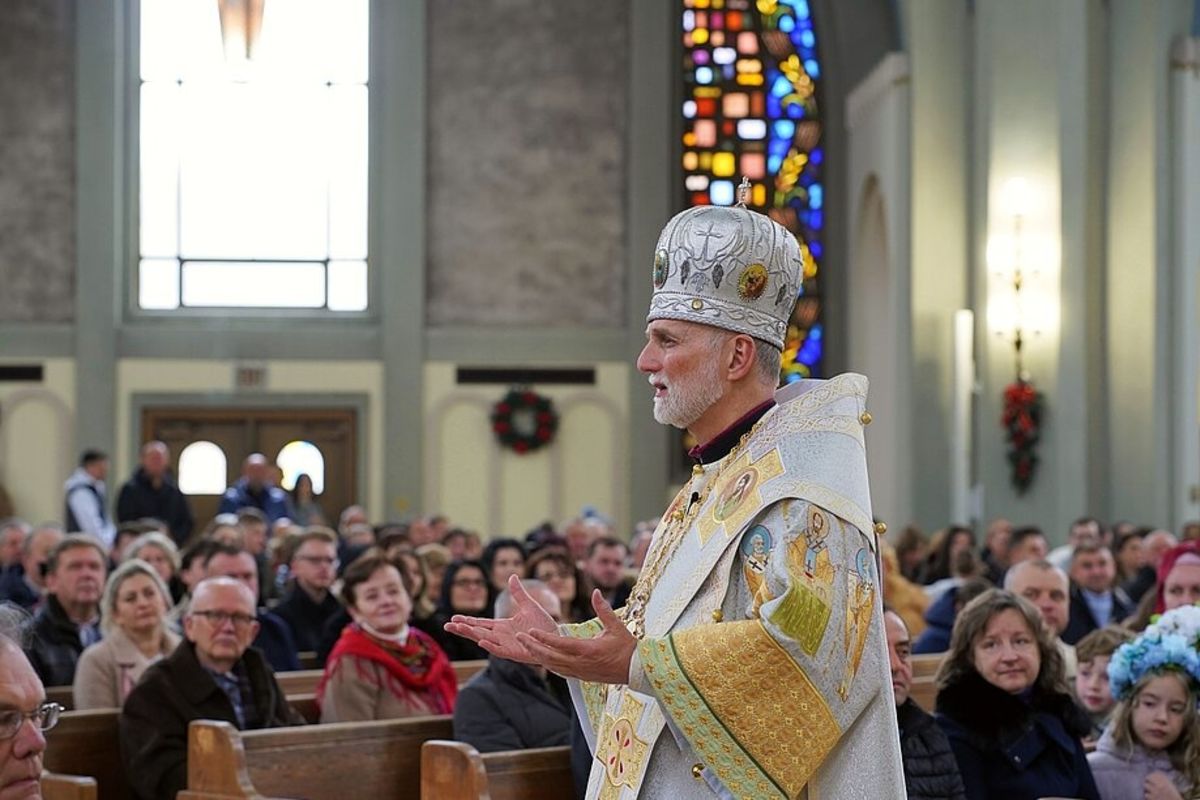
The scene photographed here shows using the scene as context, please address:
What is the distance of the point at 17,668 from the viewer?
274 cm

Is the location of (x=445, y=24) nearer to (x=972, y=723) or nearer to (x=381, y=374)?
(x=381, y=374)

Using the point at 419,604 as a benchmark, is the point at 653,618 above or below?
above

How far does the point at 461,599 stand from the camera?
29.7ft

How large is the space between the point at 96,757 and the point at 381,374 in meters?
14.0

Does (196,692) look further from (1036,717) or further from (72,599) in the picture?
(1036,717)

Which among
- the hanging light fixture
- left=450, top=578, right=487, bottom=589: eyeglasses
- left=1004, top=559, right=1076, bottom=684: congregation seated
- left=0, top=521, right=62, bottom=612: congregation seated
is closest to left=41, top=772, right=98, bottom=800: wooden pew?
left=1004, top=559, right=1076, bottom=684: congregation seated

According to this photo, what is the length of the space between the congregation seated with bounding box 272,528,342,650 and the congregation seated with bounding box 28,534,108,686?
1.36 m

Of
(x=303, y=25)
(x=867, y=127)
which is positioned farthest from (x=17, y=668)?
(x=303, y=25)

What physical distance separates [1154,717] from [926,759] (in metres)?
0.89

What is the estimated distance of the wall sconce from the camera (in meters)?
15.0

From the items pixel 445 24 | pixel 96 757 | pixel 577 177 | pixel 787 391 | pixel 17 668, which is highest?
pixel 445 24

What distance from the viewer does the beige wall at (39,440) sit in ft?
64.3

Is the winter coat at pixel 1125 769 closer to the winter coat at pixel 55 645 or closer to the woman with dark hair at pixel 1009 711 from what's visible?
the woman with dark hair at pixel 1009 711

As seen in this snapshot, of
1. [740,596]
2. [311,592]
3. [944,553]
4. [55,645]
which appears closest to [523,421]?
[944,553]
